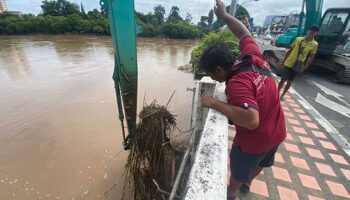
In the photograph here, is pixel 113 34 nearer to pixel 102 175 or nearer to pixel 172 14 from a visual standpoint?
pixel 102 175

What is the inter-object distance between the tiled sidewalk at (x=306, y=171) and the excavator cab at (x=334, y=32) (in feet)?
20.6

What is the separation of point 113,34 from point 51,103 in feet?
18.5

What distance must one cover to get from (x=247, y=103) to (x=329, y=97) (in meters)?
5.94

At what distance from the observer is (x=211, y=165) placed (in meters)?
0.85

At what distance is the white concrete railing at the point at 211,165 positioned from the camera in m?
0.72

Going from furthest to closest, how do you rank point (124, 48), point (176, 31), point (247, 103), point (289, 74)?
point (176, 31) < point (289, 74) < point (124, 48) < point (247, 103)

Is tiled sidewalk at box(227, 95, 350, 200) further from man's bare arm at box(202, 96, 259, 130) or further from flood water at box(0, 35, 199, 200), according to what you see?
flood water at box(0, 35, 199, 200)

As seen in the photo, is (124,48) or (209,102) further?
(124,48)

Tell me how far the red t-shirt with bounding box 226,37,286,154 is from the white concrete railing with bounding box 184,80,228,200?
202mm

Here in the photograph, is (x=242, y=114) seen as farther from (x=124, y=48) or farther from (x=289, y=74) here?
(x=289, y=74)

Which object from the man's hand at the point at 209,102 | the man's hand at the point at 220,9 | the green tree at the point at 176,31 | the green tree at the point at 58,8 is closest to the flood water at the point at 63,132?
the man's hand at the point at 220,9

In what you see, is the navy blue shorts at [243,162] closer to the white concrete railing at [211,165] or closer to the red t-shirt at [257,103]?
the red t-shirt at [257,103]

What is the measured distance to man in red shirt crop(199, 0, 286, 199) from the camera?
3.28ft

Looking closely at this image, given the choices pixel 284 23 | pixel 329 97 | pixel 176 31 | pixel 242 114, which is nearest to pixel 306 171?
pixel 242 114
